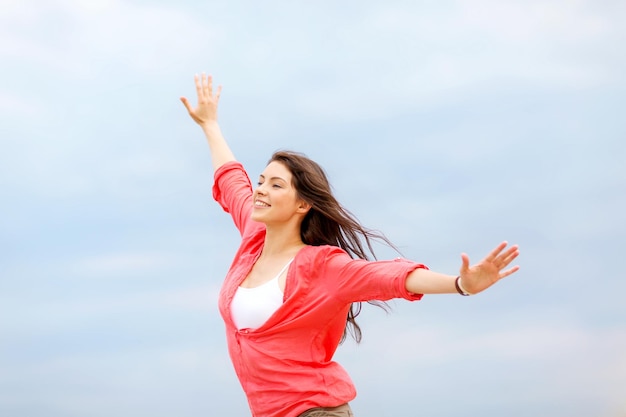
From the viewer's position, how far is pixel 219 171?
21.1 feet

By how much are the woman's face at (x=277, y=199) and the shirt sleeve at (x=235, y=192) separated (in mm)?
565

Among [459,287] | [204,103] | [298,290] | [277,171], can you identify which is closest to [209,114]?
[204,103]

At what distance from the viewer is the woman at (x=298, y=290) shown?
5082 millimetres

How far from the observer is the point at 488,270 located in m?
4.32

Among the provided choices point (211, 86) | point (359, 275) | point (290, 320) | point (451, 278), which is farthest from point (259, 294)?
point (211, 86)

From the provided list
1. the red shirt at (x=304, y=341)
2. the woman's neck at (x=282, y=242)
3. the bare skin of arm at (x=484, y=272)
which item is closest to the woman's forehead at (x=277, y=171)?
the woman's neck at (x=282, y=242)

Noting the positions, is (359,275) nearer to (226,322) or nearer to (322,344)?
(322,344)

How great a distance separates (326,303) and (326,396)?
50 cm

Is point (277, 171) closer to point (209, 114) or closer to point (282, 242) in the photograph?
point (282, 242)

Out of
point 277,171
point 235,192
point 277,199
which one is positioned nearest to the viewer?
point 277,199

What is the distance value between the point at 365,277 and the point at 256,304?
2.31ft

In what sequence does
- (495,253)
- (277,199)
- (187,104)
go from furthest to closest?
(187,104), (277,199), (495,253)

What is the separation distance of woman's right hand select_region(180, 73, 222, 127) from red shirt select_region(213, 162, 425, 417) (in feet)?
5.62

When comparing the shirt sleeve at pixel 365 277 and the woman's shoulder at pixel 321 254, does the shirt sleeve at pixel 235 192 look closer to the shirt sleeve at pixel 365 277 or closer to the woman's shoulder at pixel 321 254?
the woman's shoulder at pixel 321 254
